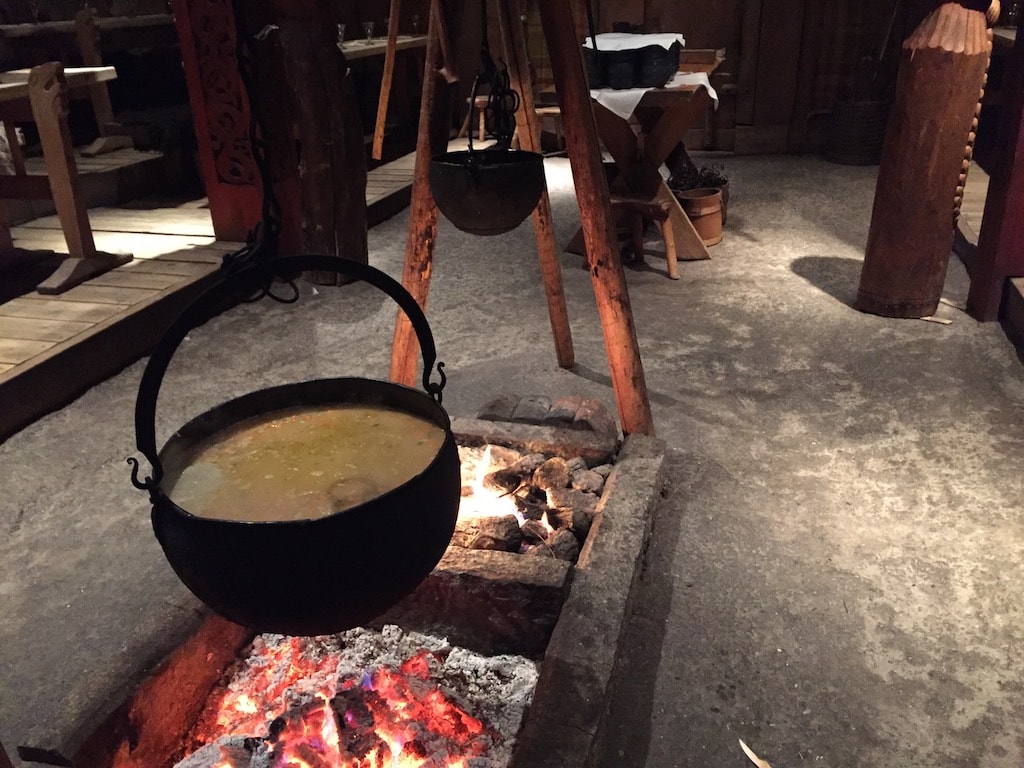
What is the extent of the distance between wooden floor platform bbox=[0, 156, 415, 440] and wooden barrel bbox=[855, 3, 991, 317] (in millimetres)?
3788

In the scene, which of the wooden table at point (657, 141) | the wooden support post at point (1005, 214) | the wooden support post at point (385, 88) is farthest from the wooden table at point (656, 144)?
the wooden support post at point (385, 88)

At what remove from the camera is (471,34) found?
9766 mm

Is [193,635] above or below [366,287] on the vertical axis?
above

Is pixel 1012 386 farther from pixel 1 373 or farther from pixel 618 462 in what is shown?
pixel 1 373

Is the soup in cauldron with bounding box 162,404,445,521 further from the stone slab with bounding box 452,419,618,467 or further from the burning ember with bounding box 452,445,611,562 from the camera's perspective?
the stone slab with bounding box 452,419,618,467

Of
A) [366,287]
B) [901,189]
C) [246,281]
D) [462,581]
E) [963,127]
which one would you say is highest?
[246,281]

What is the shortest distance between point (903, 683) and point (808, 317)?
266cm

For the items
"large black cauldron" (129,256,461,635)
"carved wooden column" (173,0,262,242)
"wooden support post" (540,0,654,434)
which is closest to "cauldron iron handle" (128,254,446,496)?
"large black cauldron" (129,256,461,635)

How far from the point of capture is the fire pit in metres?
1.62

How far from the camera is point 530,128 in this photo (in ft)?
10.1

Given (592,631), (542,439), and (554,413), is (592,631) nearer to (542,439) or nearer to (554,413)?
(542,439)

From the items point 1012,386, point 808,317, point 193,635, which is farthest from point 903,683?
point 808,317

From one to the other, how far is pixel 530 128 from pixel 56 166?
9.10 ft

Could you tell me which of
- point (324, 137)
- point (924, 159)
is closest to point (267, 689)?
point (324, 137)
